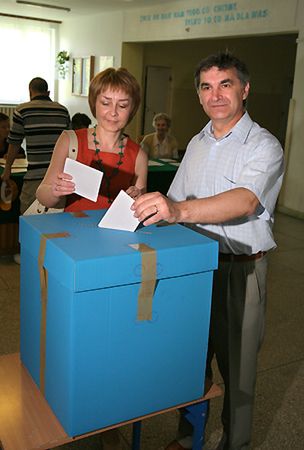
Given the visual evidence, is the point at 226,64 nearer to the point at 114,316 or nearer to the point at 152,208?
the point at 152,208

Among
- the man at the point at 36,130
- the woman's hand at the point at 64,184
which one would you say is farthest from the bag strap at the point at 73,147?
the man at the point at 36,130

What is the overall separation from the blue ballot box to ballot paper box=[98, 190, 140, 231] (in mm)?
23

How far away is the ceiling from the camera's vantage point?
8.92 meters

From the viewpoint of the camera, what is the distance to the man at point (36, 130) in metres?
3.86

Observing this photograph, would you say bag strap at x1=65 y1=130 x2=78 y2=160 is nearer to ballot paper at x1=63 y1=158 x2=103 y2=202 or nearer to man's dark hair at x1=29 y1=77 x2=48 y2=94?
ballot paper at x1=63 y1=158 x2=103 y2=202

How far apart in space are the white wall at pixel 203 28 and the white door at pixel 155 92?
17.6 inches

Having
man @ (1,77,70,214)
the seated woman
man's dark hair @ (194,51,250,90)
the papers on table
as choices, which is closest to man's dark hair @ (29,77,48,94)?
man @ (1,77,70,214)

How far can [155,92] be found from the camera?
1054 centimetres

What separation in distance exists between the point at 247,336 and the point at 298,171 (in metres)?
5.12

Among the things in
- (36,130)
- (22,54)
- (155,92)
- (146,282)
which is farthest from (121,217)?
(22,54)

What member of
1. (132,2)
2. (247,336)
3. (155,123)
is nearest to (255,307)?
(247,336)

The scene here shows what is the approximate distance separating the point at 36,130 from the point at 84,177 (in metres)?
2.65

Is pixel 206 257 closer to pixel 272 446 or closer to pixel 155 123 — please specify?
pixel 272 446

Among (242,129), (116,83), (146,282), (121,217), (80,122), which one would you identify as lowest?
(146,282)
